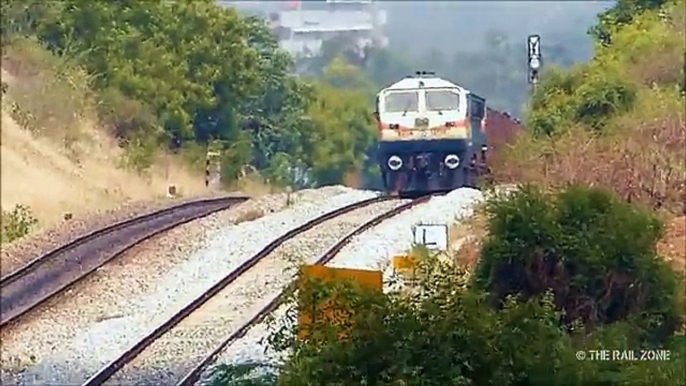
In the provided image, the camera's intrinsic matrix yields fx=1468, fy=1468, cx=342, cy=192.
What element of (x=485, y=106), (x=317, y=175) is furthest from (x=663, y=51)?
(x=317, y=175)

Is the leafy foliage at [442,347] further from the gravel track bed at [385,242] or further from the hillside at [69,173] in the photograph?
the hillside at [69,173]

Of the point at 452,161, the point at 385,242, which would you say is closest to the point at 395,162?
the point at 452,161

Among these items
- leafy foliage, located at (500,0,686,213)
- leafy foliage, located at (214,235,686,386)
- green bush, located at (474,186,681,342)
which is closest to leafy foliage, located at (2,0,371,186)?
leafy foliage, located at (500,0,686,213)

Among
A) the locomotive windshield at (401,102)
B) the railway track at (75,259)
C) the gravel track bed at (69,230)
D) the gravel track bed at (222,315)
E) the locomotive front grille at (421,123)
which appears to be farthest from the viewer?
the locomotive front grille at (421,123)

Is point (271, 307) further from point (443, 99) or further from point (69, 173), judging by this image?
point (69, 173)

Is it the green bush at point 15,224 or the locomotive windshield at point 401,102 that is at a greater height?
the locomotive windshield at point 401,102

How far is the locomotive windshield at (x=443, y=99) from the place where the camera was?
1566 cm

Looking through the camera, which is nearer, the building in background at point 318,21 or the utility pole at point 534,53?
the utility pole at point 534,53

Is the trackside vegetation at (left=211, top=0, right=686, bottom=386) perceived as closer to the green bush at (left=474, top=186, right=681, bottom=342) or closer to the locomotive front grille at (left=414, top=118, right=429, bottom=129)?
the green bush at (left=474, top=186, right=681, bottom=342)

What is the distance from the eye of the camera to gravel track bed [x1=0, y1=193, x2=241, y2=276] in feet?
47.1

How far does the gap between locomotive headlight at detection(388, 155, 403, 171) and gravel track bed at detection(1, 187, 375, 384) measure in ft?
2.63

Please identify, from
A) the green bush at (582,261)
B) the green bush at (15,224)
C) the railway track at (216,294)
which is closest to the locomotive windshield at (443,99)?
the railway track at (216,294)

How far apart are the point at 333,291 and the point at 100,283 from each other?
6.17 meters

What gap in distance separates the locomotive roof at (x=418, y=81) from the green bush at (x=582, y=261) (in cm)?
535
